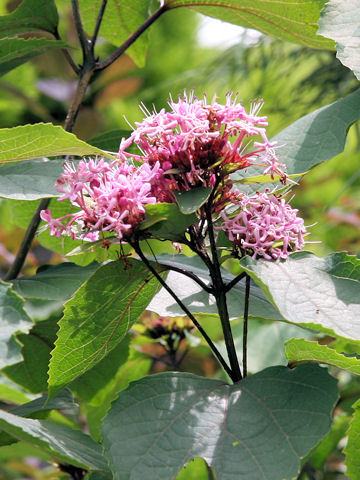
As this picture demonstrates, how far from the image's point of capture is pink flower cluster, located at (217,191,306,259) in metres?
0.77

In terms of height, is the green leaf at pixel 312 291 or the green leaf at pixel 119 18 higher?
the green leaf at pixel 119 18

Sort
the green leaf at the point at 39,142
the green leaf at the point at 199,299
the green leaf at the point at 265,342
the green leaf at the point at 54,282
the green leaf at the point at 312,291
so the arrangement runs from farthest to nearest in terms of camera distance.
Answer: the green leaf at the point at 265,342, the green leaf at the point at 54,282, the green leaf at the point at 199,299, the green leaf at the point at 39,142, the green leaf at the point at 312,291

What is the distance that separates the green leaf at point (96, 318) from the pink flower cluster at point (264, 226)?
136 millimetres

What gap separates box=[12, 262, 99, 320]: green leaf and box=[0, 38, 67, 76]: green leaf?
399 mm

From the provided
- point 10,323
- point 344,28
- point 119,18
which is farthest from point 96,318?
point 119,18

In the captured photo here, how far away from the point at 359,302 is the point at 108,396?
2.30 feet

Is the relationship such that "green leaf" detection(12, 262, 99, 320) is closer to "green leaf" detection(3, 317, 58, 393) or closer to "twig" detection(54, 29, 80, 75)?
"green leaf" detection(3, 317, 58, 393)

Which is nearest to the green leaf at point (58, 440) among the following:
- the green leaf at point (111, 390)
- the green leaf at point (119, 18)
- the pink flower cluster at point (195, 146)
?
the green leaf at point (111, 390)

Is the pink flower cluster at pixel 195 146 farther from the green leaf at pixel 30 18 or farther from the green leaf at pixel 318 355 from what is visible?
the green leaf at pixel 30 18

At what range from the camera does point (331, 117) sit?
0.99 m

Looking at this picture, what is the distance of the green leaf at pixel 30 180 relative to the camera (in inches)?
33.1

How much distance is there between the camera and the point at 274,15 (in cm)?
114

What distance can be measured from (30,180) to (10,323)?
0.21m

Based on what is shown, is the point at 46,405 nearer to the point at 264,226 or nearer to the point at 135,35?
the point at 264,226
